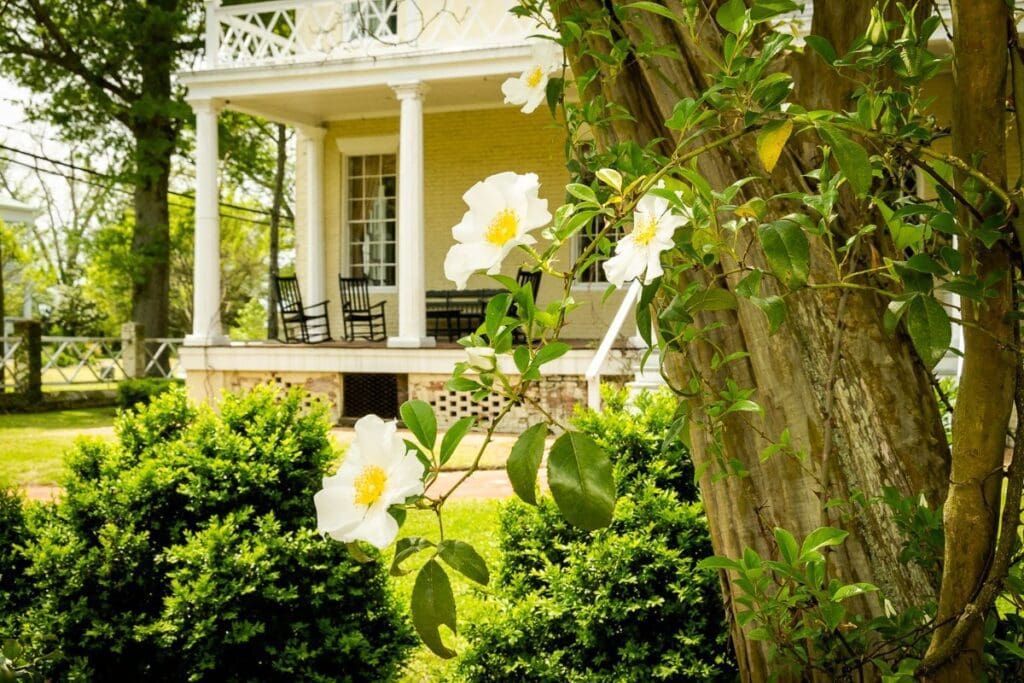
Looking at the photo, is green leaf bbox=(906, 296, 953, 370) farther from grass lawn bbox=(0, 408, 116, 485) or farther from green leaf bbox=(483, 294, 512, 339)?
grass lawn bbox=(0, 408, 116, 485)

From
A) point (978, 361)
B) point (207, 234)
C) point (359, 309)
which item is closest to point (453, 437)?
point (978, 361)

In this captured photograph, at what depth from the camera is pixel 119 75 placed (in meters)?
18.4

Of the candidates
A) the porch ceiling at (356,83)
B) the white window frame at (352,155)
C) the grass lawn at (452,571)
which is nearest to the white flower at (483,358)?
the grass lawn at (452,571)

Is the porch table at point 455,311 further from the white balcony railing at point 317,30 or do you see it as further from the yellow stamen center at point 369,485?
the yellow stamen center at point 369,485

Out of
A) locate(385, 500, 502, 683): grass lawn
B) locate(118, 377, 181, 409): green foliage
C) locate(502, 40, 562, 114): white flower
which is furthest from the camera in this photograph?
locate(118, 377, 181, 409): green foliage

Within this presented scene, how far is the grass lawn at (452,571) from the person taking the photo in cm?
341

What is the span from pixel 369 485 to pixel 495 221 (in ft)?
0.95

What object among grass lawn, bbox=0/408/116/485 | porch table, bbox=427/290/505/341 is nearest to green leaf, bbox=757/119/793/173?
grass lawn, bbox=0/408/116/485

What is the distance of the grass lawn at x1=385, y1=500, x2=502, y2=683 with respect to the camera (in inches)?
134

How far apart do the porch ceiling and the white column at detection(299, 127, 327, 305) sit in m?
0.47

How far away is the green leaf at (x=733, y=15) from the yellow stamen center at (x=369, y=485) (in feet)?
1.95

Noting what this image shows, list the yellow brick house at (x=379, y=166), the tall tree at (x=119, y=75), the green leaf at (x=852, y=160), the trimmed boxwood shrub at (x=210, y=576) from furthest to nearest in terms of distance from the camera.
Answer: the tall tree at (x=119, y=75) < the yellow brick house at (x=379, y=166) < the trimmed boxwood shrub at (x=210, y=576) < the green leaf at (x=852, y=160)

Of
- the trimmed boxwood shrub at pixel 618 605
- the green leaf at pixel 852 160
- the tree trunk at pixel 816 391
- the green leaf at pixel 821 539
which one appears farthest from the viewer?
the trimmed boxwood shrub at pixel 618 605

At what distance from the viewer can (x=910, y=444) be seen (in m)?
1.65
